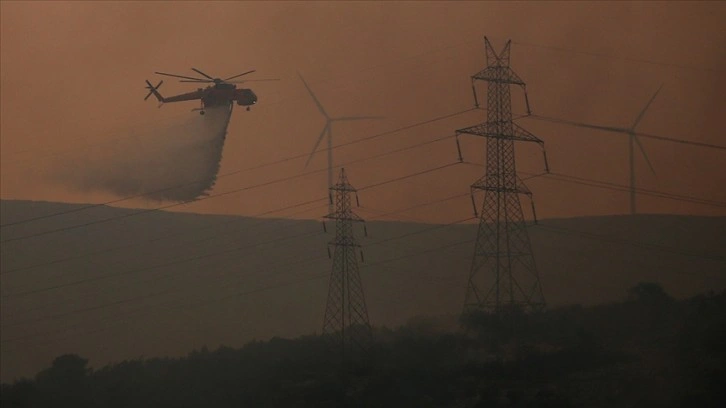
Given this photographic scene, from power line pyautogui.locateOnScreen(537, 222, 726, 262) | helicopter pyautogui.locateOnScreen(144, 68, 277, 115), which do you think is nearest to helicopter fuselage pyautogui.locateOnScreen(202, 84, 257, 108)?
helicopter pyautogui.locateOnScreen(144, 68, 277, 115)

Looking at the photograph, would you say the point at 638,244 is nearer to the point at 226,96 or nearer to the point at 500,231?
the point at 500,231

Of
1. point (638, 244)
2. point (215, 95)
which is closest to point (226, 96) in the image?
point (215, 95)

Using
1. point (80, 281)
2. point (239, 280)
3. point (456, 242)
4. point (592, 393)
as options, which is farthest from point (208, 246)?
point (592, 393)

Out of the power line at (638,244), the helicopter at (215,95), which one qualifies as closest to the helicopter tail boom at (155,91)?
the helicopter at (215,95)

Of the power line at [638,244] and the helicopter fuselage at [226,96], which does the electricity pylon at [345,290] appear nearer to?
the helicopter fuselage at [226,96]

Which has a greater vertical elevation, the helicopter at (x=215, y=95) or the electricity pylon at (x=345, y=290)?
the helicopter at (x=215, y=95)

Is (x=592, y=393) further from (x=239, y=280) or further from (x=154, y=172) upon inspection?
(x=154, y=172)
